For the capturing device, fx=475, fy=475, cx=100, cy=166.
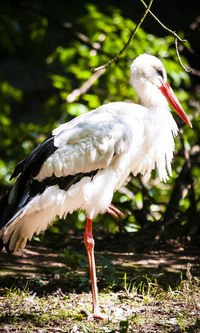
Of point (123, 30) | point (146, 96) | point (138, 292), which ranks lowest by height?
point (138, 292)

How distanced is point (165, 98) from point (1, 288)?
1.98m

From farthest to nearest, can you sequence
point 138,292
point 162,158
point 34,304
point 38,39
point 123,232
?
1. point 38,39
2. point 123,232
3. point 162,158
4. point 138,292
5. point 34,304

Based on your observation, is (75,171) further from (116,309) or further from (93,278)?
(116,309)

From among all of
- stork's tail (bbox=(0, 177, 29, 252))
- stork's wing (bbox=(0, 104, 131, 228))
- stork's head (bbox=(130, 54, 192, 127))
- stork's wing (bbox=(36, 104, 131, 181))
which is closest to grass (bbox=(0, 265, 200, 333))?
stork's tail (bbox=(0, 177, 29, 252))

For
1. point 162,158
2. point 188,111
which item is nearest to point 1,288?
point 162,158

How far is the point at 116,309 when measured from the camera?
322 cm

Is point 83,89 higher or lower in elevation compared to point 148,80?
higher

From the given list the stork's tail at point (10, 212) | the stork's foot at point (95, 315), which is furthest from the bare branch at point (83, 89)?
the stork's foot at point (95, 315)

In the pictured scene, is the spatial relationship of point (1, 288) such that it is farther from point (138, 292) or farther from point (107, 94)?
point (107, 94)

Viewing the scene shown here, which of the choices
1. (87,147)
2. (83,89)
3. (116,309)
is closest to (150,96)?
(87,147)

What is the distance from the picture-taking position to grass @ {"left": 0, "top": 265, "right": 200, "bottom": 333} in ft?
9.19

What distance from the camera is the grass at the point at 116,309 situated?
2.80 meters

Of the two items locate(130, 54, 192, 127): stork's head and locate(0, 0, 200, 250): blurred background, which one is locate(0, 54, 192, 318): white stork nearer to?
locate(130, 54, 192, 127): stork's head

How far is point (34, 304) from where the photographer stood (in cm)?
328
